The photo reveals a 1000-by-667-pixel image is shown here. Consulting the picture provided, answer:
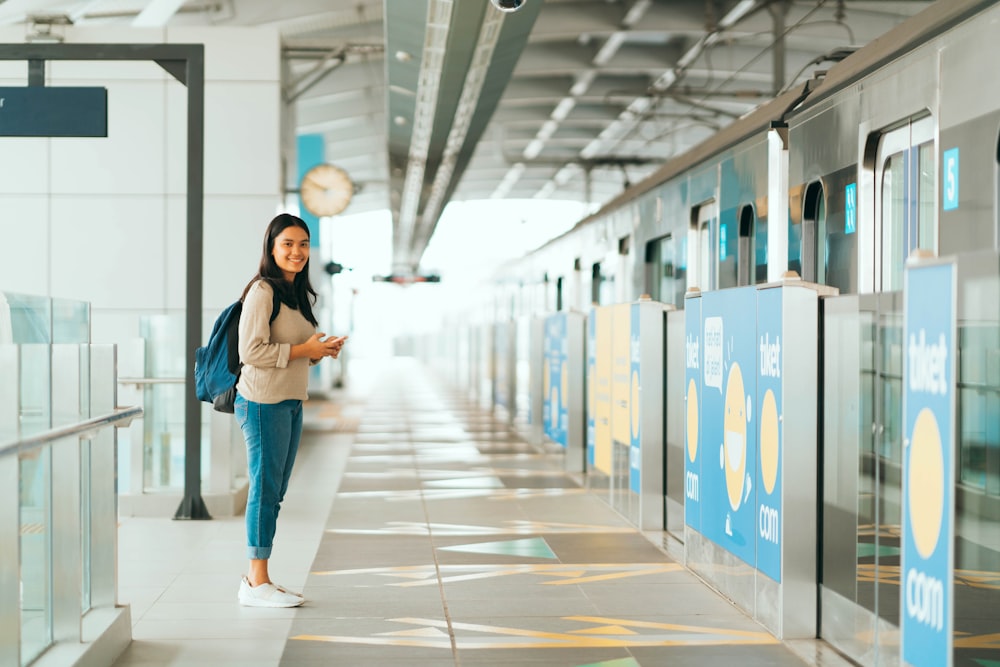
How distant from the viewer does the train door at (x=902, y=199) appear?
14.6 ft

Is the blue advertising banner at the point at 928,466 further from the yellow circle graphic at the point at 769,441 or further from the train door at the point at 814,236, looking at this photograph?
the train door at the point at 814,236

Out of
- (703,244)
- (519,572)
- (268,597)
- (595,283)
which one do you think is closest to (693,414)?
(519,572)

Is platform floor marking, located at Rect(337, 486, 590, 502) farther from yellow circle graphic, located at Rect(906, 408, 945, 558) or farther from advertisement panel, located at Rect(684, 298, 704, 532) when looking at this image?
yellow circle graphic, located at Rect(906, 408, 945, 558)

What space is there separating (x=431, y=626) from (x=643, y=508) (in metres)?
2.81

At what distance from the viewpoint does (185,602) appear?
5516 mm

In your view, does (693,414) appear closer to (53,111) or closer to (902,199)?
(902,199)

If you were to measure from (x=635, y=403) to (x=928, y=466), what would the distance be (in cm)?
441

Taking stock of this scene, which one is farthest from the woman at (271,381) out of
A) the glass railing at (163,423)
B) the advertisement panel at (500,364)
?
the advertisement panel at (500,364)

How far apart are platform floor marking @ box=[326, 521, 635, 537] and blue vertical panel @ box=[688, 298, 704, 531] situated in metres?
1.39

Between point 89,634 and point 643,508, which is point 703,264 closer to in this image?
point 643,508

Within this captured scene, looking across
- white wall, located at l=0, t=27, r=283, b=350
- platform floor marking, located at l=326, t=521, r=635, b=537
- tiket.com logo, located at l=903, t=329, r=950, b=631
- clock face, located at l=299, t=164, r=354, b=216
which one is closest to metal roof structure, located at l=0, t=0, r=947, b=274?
clock face, located at l=299, t=164, r=354, b=216

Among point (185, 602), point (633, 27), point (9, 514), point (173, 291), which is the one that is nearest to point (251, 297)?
point (185, 602)

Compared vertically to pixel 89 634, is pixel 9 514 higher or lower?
higher

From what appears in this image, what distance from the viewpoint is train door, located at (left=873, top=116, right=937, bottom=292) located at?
445 cm
